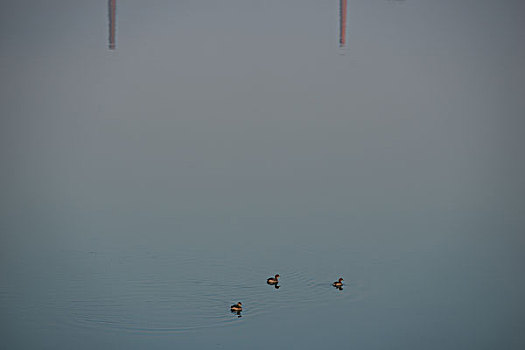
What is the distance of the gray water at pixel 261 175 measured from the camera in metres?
2.11

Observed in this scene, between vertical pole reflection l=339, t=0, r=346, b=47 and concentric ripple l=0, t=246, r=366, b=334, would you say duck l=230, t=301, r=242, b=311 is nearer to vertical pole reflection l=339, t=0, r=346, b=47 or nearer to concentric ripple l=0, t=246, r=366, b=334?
concentric ripple l=0, t=246, r=366, b=334

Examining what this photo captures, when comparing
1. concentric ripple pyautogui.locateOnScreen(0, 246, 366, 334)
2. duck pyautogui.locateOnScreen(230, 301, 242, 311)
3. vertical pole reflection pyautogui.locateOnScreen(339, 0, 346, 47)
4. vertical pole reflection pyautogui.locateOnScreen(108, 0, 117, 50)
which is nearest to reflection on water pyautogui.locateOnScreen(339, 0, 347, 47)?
vertical pole reflection pyautogui.locateOnScreen(339, 0, 346, 47)

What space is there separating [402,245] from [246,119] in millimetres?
1127

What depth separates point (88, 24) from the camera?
13.0ft

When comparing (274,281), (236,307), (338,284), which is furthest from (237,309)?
(338,284)

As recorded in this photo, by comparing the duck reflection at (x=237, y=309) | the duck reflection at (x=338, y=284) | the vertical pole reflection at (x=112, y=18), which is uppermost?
the vertical pole reflection at (x=112, y=18)

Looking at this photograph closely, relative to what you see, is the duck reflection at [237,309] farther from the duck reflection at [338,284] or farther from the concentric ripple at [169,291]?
the duck reflection at [338,284]

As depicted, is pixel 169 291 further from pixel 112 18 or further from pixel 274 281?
pixel 112 18

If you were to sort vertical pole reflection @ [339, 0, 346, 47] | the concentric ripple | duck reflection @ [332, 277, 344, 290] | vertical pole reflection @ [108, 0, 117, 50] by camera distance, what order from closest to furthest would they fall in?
1. the concentric ripple
2. duck reflection @ [332, 277, 344, 290]
3. vertical pole reflection @ [108, 0, 117, 50]
4. vertical pole reflection @ [339, 0, 346, 47]

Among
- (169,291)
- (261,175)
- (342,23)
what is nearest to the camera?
(169,291)

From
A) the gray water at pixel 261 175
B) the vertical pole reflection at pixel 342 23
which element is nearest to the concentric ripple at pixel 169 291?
the gray water at pixel 261 175

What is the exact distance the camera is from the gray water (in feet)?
6.93

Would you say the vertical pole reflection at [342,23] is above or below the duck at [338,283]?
above

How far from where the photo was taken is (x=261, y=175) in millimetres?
3012
